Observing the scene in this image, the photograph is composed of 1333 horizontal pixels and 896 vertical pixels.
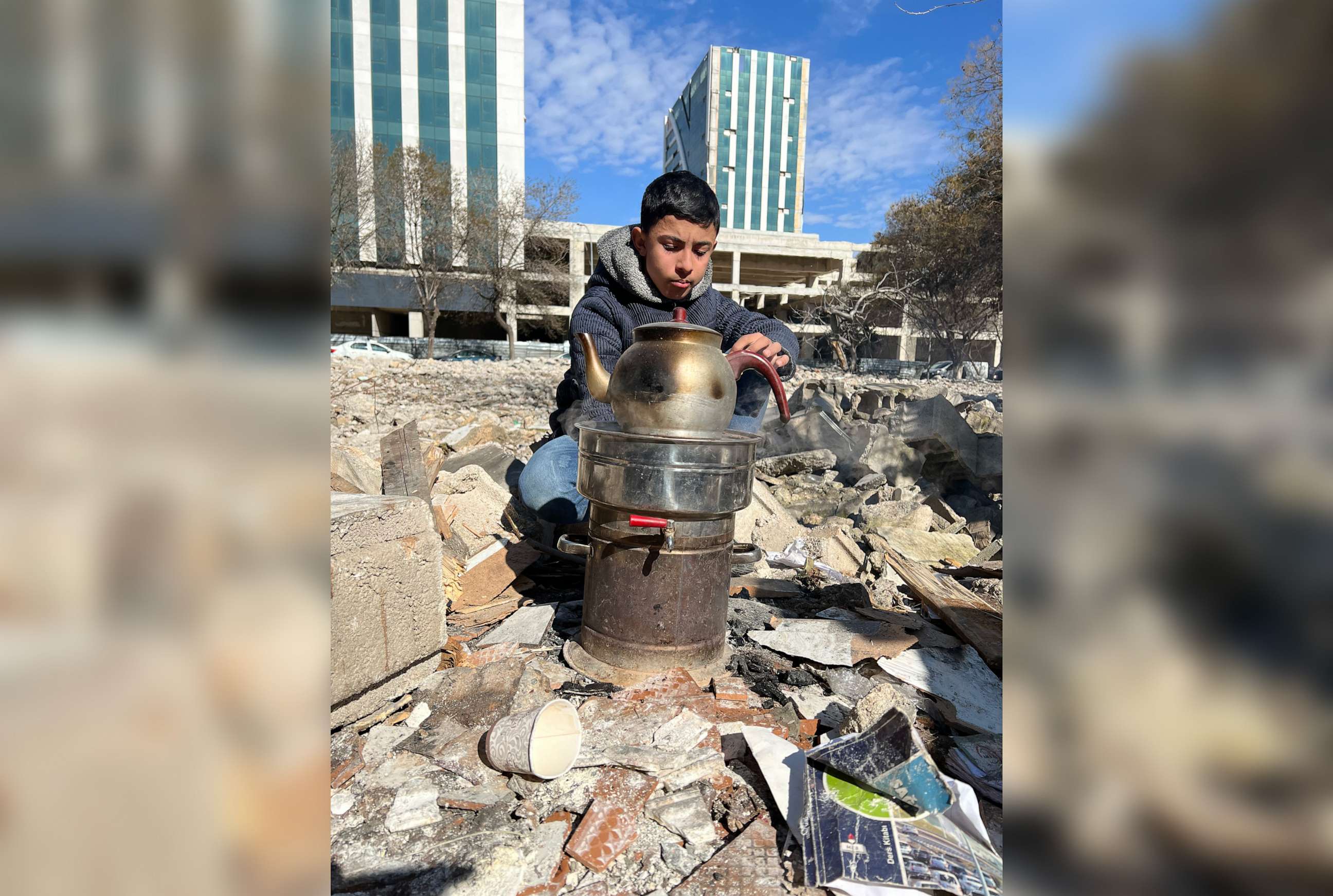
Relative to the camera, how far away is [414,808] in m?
1.75

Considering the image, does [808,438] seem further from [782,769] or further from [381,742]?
[381,742]

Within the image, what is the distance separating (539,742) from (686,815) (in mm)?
449

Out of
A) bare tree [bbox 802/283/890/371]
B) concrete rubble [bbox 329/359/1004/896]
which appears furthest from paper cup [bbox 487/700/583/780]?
bare tree [bbox 802/283/890/371]

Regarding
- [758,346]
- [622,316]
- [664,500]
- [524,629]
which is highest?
[622,316]

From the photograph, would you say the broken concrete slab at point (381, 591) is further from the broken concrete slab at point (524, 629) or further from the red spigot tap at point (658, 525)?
the red spigot tap at point (658, 525)

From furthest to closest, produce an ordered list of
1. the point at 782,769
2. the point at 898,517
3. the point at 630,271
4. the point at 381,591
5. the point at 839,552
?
1. the point at 898,517
2. the point at 839,552
3. the point at 630,271
4. the point at 381,591
5. the point at 782,769

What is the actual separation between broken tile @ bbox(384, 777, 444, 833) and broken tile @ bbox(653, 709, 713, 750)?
646mm

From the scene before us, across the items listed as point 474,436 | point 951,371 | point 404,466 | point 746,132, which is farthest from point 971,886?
point 746,132
